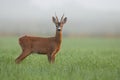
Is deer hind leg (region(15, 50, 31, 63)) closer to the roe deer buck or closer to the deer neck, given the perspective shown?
the roe deer buck

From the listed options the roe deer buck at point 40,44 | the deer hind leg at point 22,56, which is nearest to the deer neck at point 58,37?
the roe deer buck at point 40,44

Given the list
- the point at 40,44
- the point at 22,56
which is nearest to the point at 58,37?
the point at 40,44

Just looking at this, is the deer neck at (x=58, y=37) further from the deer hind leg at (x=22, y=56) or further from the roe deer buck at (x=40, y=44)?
the deer hind leg at (x=22, y=56)

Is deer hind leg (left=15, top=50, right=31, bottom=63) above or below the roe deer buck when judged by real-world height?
below

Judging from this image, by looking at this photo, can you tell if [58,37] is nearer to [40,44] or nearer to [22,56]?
[40,44]

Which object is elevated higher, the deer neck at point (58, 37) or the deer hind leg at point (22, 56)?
the deer neck at point (58, 37)

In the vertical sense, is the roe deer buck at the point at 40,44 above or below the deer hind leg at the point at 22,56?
above

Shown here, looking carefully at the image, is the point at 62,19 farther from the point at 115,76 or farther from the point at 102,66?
the point at 115,76

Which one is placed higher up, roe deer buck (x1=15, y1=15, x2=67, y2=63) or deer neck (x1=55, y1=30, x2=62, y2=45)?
deer neck (x1=55, y1=30, x2=62, y2=45)

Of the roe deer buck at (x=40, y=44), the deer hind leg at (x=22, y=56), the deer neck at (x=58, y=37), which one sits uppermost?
the deer neck at (x=58, y=37)

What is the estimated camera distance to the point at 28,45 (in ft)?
37.9

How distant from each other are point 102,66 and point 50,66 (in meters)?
1.40

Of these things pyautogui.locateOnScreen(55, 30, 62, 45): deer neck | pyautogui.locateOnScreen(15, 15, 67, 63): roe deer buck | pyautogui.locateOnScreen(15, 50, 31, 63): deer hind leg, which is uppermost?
pyautogui.locateOnScreen(55, 30, 62, 45): deer neck

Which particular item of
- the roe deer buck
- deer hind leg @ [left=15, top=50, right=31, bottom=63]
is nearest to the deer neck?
the roe deer buck
